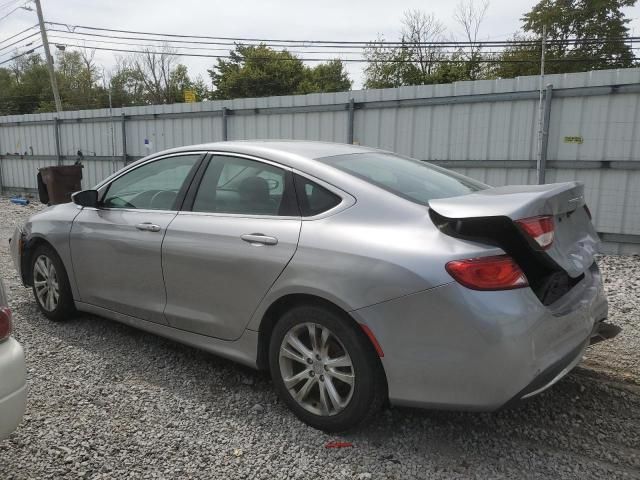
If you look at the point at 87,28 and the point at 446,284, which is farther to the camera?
the point at 87,28

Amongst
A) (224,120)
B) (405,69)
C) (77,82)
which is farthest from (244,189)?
(77,82)

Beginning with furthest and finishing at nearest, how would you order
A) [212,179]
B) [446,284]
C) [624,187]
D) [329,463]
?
[624,187]
[212,179]
[329,463]
[446,284]

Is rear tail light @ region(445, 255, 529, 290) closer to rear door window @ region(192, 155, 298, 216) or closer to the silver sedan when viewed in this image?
the silver sedan

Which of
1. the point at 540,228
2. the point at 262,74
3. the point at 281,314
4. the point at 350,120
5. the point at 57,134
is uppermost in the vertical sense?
the point at 262,74

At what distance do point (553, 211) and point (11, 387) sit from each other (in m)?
2.48

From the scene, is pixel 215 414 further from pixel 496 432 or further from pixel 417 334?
pixel 496 432

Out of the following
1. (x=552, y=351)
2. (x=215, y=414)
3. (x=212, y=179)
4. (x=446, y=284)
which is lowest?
(x=215, y=414)

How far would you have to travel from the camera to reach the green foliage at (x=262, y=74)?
3888 centimetres

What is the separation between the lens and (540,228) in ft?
7.61

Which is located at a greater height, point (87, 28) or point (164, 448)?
point (87, 28)

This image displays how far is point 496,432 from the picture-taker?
2738mm

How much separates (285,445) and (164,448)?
1.98ft

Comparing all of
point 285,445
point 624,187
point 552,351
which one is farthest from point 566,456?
point 624,187

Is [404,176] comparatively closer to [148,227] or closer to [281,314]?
[281,314]
